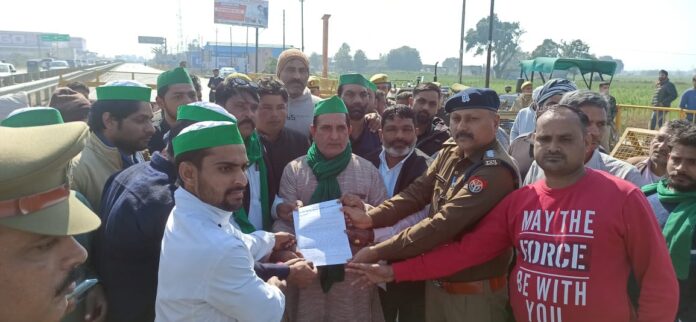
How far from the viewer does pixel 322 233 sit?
9.82 feet

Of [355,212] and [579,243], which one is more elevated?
[579,243]

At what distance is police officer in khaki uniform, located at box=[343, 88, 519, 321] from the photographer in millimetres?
2604

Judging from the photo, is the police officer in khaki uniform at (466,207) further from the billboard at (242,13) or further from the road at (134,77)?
the billboard at (242,13)

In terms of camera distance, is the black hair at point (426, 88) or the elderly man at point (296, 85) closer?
the elderly man at point (296, 85)

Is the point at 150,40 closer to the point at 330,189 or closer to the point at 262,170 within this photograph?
the point at 262,170

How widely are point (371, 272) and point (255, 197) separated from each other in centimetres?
103

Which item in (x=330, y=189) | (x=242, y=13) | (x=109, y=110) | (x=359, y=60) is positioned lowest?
(x=330, y=189)

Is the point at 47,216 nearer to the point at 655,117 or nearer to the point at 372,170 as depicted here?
the point at 372,170

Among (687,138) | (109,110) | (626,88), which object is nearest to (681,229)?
(687,138)

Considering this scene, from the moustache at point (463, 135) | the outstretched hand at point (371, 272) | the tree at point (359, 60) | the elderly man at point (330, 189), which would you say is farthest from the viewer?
the tree at point (359, 60)

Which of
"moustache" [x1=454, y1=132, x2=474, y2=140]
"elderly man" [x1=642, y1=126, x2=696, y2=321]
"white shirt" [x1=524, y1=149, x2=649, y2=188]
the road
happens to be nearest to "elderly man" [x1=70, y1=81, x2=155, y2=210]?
"moustache" [x1=454, y1=132, x2=474, y2=140]

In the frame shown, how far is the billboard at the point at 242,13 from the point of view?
57.5 m

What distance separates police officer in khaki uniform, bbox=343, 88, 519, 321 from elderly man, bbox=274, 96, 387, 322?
51 centimetres

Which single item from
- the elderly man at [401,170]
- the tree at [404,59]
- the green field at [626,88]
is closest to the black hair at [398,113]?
the elderly man at [401,170]
